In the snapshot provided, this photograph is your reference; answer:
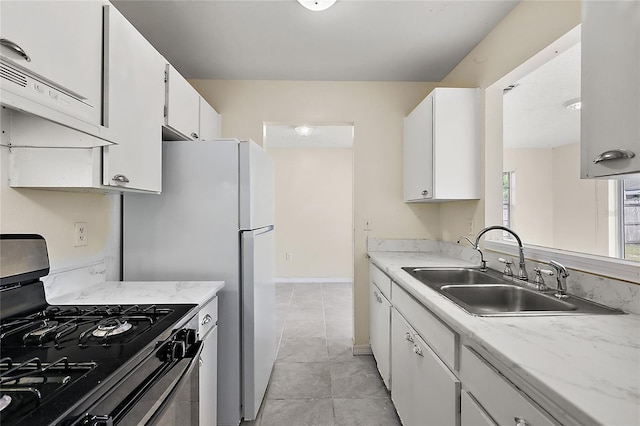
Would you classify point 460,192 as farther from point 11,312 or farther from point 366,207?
point 11,312

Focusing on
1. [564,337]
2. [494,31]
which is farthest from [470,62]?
[564,337]

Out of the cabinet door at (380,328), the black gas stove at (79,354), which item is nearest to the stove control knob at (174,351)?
the black gas stove at (79,354)

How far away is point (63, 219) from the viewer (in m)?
1.35

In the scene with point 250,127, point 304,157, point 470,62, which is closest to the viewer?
point 470,62

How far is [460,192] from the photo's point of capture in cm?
208

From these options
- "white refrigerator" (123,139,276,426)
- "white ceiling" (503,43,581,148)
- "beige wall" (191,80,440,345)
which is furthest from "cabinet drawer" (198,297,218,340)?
"white ceiling" (503,43,581,148)

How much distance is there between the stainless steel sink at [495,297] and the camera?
109 centimetres

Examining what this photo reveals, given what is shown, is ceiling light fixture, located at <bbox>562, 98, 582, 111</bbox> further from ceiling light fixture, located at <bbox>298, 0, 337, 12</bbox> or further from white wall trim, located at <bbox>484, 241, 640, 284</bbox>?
ceiling light fixture, located at <bbox>298, 0, 337, 12</bbox>

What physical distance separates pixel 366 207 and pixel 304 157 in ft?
9.63

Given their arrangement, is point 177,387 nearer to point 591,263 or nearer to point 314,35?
point 591,263

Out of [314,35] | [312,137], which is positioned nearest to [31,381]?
[314,35]

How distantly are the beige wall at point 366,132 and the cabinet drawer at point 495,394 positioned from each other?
1753 millimetres

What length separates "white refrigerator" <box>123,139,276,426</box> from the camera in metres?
1.65

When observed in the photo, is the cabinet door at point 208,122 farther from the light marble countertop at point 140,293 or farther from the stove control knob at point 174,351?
the stove control knob at point 174,351
